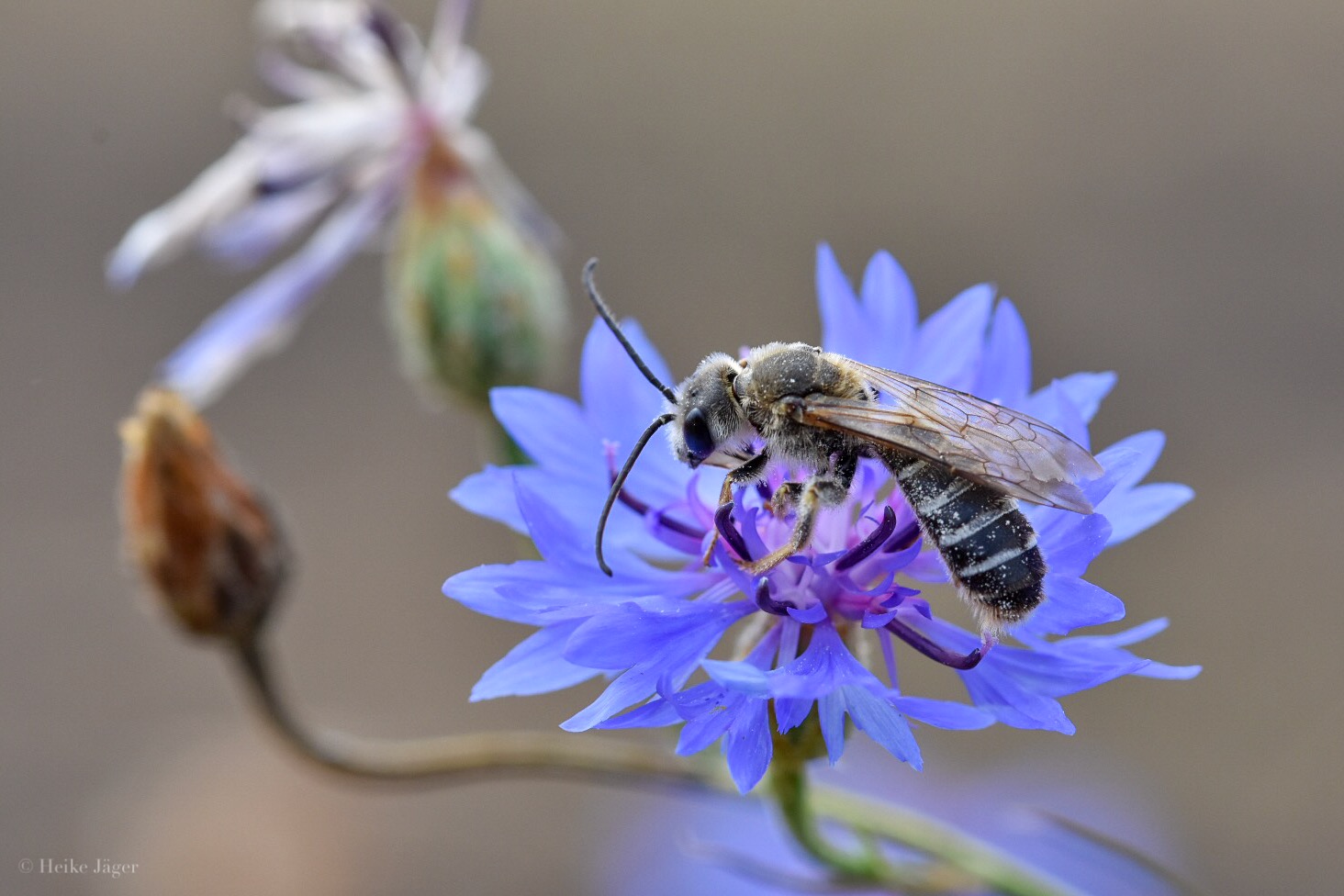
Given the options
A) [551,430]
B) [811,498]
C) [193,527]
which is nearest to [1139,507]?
[811,498]

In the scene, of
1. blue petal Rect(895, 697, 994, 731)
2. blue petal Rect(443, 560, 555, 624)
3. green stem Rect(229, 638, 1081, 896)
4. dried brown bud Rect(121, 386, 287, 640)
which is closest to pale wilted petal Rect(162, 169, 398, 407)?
dried brown bud Rect(121, 386, 287, 640)

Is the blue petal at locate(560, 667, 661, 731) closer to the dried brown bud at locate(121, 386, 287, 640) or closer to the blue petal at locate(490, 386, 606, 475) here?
the blue petal at locate(490, 386, 606, 475)

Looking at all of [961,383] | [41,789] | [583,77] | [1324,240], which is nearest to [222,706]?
[41,789]

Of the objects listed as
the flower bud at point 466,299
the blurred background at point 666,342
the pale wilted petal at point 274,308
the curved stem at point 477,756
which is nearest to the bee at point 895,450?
the curved stem at point 477,756

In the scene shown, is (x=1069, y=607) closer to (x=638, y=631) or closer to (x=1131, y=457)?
(x=1131, y=457)

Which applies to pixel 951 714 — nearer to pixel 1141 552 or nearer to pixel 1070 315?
pixel 1141 552

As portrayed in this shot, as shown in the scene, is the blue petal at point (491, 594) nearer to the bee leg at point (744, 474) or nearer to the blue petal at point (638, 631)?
the blue petal at point (638, 631)
